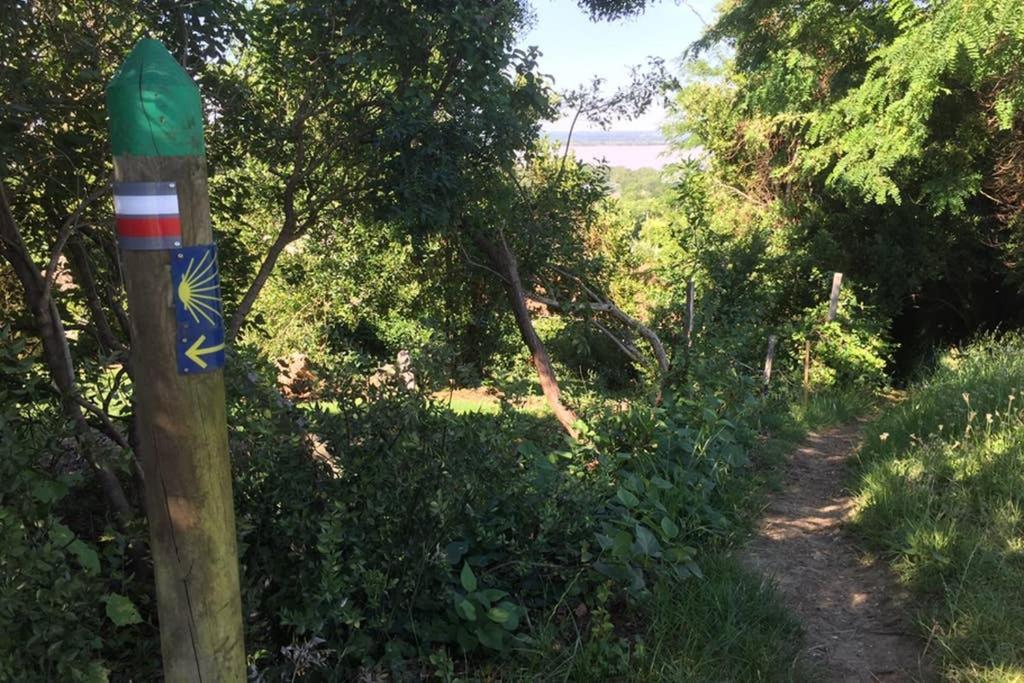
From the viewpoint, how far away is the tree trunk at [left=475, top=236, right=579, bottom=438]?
6801mm

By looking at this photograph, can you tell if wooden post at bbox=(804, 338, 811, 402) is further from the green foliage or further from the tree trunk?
the green foliage

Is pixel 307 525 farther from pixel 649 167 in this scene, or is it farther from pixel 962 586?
pixel 649 167

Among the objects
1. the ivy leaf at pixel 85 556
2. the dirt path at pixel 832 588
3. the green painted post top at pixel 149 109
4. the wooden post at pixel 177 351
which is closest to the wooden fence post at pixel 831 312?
the dirt path at pixel 832 588

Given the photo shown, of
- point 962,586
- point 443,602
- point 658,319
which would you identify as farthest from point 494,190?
point 658,319

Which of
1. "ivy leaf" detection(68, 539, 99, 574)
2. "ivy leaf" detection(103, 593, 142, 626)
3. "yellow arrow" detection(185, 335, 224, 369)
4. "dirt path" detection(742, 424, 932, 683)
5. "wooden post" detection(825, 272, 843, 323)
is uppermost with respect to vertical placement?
"wooden post" detection(825, 272, 843, 323)

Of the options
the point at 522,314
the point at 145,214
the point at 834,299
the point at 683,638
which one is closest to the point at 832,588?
the point at 683,638

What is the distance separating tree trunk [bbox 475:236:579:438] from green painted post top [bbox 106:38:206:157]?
16.6 ft

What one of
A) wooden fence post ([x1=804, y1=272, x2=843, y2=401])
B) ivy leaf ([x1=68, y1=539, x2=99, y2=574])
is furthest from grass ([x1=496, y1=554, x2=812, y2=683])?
wooden fence post ([x1=804, y1=272, x2=843, y2=401])

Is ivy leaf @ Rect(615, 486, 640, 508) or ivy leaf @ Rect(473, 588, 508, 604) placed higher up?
ivy leaf @ Rect(615, 486, 640, 508)

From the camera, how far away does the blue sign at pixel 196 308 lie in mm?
1597

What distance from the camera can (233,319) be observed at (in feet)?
14.1

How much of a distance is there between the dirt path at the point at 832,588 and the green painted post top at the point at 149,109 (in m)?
3.07

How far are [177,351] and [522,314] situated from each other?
5.63m

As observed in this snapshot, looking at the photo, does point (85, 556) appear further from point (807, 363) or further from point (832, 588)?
point (807, 363)
